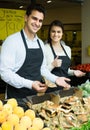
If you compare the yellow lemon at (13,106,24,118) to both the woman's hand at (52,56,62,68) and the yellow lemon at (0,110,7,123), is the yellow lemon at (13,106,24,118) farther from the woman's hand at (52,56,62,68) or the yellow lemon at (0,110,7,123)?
the woman's hand at (52,56,62,68)

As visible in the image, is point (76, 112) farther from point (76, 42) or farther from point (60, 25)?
point (76, 42)

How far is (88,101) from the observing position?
2.17 meters

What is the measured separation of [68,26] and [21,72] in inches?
352

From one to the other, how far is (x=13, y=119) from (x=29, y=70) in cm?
96

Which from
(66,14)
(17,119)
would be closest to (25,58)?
(17,119)

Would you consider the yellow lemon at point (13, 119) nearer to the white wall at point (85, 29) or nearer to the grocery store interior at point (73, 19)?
the grocery store interior at point (73, 19)

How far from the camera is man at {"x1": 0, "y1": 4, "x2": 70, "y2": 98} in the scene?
92.7 inches

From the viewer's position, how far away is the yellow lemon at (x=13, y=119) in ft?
5.43

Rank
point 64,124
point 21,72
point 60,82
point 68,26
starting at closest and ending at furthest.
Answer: point 64,124, point 60,82, point 21,72, point 68,26

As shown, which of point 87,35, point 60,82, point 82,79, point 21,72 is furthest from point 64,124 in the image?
point 87,35

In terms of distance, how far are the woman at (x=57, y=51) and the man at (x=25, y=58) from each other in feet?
1.54

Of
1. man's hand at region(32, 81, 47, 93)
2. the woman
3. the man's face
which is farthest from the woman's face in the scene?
man's hand at region(32, 81, 47, 93)

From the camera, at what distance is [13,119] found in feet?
5.49

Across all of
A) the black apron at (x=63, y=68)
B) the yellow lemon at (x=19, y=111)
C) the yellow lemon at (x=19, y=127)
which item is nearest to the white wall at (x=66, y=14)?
the black apron at (x=63, y=68)
